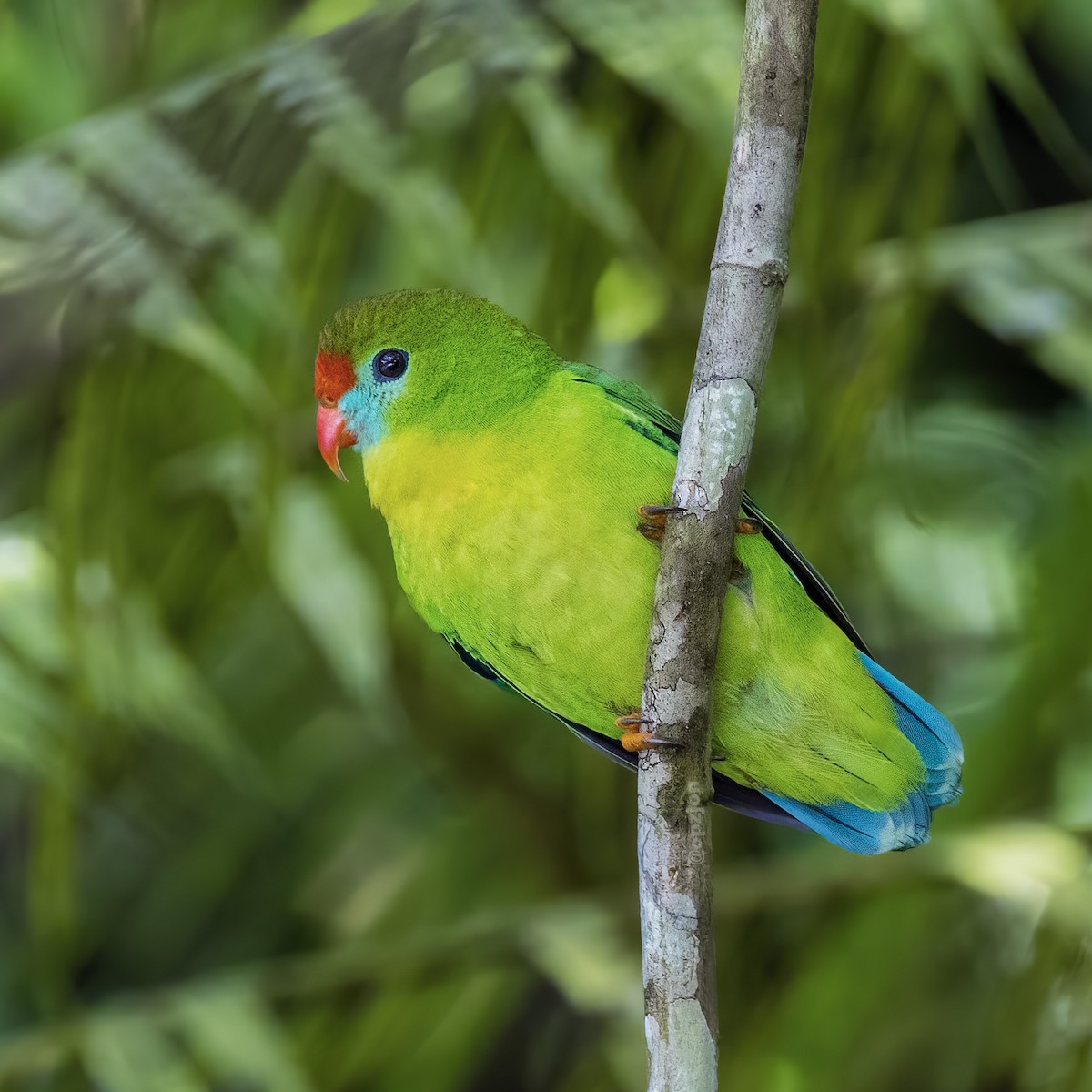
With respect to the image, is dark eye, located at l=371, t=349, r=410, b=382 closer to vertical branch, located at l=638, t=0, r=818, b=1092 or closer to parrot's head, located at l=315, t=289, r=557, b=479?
parrot's head, located at l=315, t=289, r=557, b=479

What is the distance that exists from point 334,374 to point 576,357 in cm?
78

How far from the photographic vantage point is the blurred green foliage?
189 centimetres

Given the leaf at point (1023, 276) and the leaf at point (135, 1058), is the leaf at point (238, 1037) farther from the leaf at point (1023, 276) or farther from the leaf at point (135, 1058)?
the leaf at point (1023, 276)

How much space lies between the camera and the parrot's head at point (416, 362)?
1411 mm

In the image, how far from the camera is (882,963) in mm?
2316

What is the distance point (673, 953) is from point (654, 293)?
4.55 ft

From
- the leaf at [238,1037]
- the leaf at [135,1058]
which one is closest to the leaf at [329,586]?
the leaf at [238,1037]

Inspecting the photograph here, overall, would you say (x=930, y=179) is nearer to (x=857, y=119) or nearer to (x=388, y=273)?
(x=857, y=119)

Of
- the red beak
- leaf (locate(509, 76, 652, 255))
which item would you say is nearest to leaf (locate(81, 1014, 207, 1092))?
the red beak

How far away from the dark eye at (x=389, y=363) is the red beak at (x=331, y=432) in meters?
0.08

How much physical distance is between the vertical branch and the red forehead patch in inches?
19.3

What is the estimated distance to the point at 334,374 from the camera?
56.7 inches

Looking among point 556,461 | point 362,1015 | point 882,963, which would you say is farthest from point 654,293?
point 362,1015

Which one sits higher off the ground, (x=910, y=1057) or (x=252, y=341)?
(x=252, y=341)
